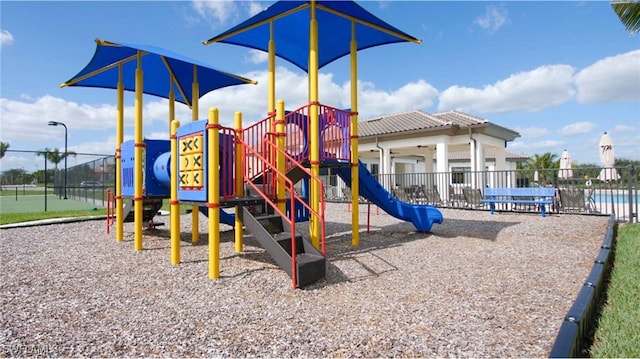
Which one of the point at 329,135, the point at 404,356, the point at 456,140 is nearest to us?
the point at 404,356

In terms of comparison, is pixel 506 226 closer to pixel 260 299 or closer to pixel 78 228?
pixel 260 299

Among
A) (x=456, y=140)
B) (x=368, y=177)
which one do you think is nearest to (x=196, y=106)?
(x=368, y=177)

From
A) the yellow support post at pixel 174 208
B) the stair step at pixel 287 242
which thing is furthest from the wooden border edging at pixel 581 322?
the yellow support post at pixel 174 208

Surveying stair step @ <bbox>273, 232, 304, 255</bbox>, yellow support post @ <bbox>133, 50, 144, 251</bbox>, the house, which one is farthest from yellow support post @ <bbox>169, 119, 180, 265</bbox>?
the house

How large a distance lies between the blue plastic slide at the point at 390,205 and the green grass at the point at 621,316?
3687 mm

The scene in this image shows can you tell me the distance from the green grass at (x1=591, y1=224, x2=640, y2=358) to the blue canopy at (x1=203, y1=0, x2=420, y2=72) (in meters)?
5.82

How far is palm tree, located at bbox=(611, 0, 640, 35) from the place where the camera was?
711 cm

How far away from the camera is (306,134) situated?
7.25 meters

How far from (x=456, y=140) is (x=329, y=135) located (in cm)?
1236

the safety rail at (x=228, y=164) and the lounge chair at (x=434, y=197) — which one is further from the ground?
the safety rail at (x=228, y=164)

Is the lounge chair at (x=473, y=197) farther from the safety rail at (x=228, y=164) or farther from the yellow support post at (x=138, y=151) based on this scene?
the yellow support post at (x=138, y=151)

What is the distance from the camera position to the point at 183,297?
169 inches

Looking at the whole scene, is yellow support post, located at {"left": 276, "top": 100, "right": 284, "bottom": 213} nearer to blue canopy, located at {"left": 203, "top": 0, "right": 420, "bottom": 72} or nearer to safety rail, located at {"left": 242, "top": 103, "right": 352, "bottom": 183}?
safety rail, located at {"left": 242, "top": 103, "right": 352, "bottom": 183}

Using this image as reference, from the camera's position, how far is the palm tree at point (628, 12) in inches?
280
